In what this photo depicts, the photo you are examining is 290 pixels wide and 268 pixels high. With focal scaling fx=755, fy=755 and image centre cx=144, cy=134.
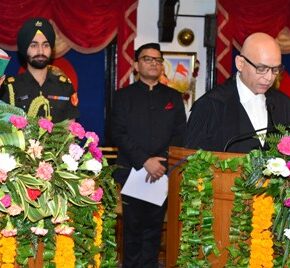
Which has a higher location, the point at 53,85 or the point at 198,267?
the point at 53,85

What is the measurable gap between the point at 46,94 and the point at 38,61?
0.63ft

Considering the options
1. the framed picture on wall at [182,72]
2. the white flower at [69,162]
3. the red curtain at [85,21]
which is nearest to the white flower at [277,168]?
the white flower at [69,162]

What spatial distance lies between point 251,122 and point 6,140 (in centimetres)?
157

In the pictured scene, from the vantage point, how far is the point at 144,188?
5082 millimetres

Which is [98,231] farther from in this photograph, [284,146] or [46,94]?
[46,94]

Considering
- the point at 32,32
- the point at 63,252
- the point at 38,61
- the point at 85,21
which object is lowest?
the point at 63,252

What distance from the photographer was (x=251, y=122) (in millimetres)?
3865

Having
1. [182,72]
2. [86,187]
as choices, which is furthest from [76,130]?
[182,72]

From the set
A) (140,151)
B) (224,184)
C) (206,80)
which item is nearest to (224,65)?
(206,80)

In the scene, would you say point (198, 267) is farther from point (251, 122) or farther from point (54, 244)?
point (251, 122)

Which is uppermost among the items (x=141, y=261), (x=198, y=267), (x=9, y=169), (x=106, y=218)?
(x=9, y=169)

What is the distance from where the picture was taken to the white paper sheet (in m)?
5.06

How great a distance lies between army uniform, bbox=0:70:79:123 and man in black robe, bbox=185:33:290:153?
76 cm

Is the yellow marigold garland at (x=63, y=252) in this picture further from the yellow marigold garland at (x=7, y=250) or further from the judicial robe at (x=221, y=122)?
the judicial robe at (x=221, y=122)
